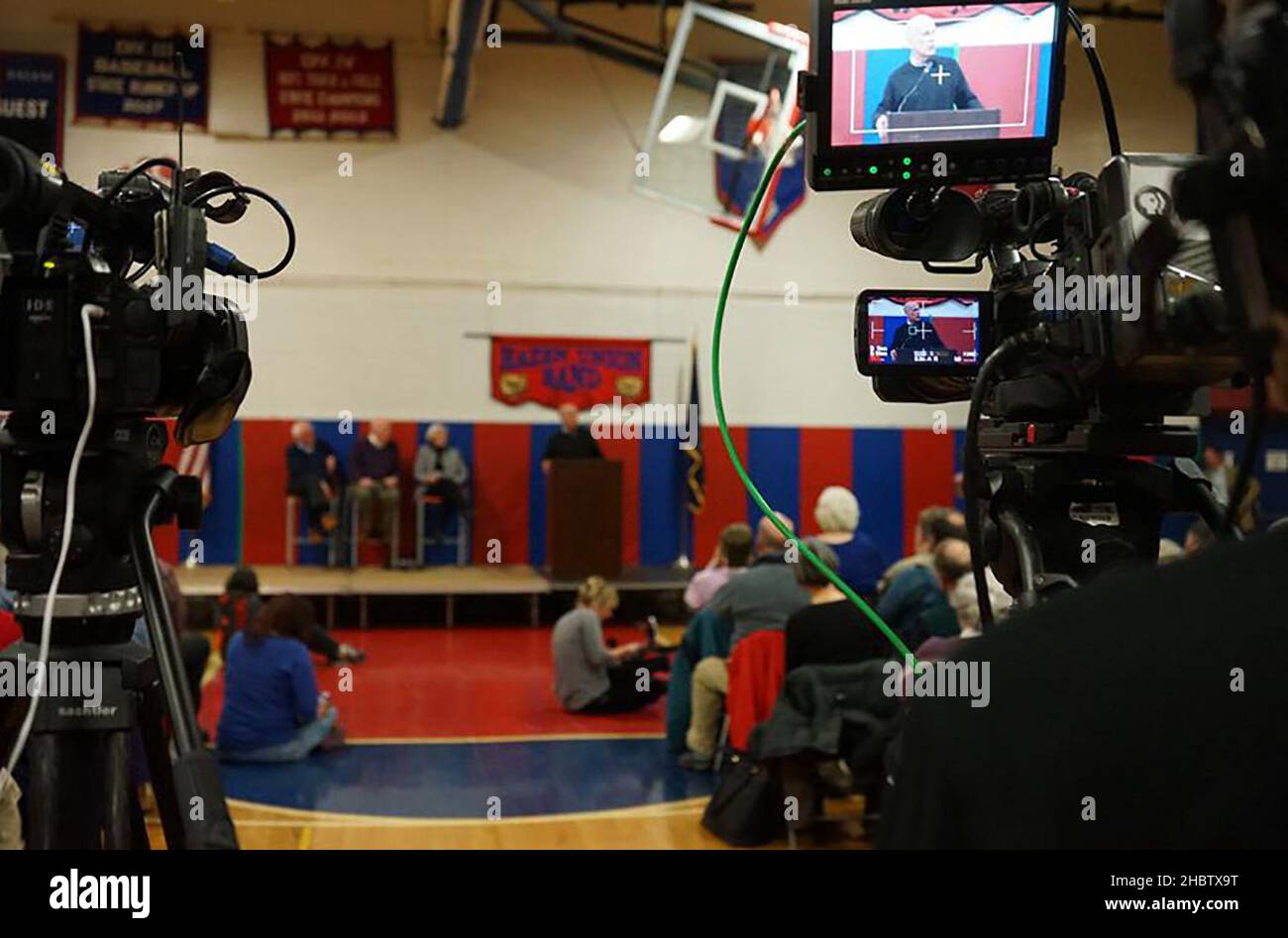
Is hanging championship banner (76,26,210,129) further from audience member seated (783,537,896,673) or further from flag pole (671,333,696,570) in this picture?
audience member seated (783,537,896,673)

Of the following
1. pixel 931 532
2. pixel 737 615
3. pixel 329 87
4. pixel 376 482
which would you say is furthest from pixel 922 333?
pixel 329 87

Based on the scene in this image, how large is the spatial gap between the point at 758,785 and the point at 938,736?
3839 mm

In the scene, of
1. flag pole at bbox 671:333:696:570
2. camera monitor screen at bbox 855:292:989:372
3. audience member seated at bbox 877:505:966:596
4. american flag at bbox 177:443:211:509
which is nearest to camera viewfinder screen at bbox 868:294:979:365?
camera monitor screen at bbox 855:292:989:372

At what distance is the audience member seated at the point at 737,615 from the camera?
4.84 m

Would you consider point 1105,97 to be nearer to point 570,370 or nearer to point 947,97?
point 947,97

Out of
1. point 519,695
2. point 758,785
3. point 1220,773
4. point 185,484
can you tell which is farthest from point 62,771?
point 519,695

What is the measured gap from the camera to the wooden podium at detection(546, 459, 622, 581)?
10062 mm

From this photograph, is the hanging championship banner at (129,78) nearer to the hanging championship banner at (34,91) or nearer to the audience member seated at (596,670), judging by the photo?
the hanging championship banner at (34,91)

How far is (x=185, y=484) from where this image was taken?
1.60 metres

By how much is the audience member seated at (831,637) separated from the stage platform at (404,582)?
5522mm

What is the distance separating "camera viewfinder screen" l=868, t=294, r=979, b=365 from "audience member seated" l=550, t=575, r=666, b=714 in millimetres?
4836

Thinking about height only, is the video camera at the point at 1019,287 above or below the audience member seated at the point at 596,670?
above

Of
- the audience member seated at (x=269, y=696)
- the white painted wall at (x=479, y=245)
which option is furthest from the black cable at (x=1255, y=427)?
the white painted wall at (x=479, y=245)

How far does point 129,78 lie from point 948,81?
35.2 ft
